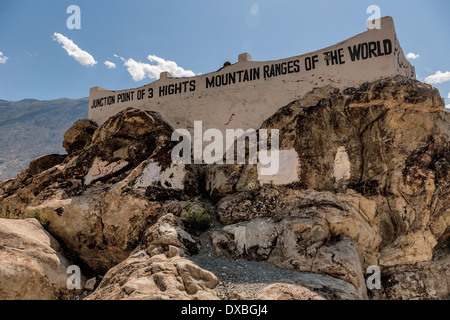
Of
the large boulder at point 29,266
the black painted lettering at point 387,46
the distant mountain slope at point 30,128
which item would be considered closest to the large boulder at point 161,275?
the large boulder at point 29,266

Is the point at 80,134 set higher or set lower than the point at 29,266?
higher

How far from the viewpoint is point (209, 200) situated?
1070 centimetres

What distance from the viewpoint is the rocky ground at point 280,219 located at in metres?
6.89

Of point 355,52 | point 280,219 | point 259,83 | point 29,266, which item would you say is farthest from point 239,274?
point 355,52

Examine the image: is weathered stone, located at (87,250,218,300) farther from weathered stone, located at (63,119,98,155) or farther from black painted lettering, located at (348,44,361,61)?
weathered stone, located at (63,119,98,155)

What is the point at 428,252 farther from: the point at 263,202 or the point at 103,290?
the point at 103,290

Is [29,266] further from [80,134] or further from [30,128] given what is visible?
[30,128]

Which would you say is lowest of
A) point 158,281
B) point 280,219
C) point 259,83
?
point 158,281

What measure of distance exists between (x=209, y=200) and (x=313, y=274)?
4590 mm

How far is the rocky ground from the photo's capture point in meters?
6.89

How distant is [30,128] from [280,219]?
173637mm

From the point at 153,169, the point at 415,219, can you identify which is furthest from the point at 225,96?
the point at 415,219

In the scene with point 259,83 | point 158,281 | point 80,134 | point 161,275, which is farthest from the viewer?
point 80,134

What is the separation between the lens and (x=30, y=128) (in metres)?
154
